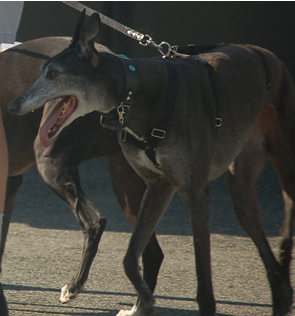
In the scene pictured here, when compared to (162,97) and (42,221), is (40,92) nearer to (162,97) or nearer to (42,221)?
(162,97)

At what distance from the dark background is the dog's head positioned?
18.5 feet

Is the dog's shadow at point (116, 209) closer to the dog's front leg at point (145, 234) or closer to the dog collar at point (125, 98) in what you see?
the dog's front leg at point (145, 234)

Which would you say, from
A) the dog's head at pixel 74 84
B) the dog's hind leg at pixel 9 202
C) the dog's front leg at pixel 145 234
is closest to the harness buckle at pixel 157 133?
the dog's head at pixel 74 84

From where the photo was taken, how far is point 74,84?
2629 millimetres

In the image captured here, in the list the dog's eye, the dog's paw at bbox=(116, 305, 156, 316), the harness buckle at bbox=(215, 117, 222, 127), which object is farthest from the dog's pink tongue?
the dog's paw at bbox=(116, 305, 156, 316)

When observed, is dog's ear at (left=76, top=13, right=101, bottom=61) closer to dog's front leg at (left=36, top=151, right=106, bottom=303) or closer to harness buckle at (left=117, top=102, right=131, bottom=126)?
harness buckle at (left=117, top=102, right=131, bottom=126)

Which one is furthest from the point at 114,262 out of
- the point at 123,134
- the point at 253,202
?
the point at 123,134

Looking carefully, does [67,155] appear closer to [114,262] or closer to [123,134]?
[123,134]

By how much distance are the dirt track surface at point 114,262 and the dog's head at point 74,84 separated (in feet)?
4.20

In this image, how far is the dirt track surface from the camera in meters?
3.57

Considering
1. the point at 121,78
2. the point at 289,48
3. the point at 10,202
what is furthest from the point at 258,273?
the point at 289,48

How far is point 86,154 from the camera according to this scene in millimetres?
3627

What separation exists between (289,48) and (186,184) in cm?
590

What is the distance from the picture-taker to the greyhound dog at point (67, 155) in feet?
11.6
